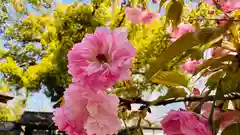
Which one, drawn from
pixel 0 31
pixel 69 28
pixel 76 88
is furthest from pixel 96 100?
pixel 0 31

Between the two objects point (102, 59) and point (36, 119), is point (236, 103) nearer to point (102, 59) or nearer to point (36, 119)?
point (102, 59)

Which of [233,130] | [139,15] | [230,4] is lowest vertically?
[233,130]

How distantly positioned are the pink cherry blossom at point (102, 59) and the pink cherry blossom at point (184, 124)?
60 mm

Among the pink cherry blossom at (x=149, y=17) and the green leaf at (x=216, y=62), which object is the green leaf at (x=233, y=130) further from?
the pink cherry blossom at (x=149, y=17)

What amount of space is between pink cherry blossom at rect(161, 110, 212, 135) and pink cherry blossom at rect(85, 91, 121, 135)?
0.15 ft

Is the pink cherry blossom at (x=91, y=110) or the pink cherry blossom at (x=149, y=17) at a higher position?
the pink cherry blossom at (x=149, y=17)

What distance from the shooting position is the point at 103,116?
1.08 ft

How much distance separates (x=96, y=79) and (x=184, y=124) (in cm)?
9

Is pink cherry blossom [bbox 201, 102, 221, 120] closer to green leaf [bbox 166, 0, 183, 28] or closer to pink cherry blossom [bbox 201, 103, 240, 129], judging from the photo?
pink cherry blossom [bbox 201, 103, 240, 129]

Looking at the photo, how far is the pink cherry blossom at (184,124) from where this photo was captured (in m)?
0.27

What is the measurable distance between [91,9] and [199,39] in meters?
5.04

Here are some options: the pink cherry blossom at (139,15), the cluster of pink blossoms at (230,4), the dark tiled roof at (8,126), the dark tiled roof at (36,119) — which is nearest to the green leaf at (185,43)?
the cluster of pink blossoms at (230,4)

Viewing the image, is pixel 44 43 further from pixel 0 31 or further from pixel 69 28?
pixel 0 31

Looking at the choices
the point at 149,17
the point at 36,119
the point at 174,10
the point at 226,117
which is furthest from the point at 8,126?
the point at 226,117
